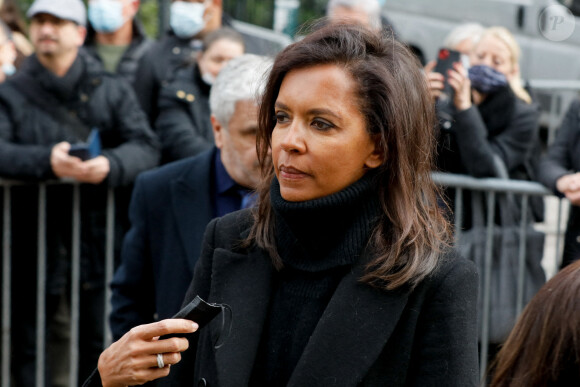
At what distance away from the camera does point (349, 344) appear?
7.69ft

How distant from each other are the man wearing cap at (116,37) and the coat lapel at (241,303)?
3.70 meters

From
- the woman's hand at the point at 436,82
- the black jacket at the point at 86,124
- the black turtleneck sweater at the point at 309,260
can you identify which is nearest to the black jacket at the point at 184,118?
the black jacket at the point at 86,124

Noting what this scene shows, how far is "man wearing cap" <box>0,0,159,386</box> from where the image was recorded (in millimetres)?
4801

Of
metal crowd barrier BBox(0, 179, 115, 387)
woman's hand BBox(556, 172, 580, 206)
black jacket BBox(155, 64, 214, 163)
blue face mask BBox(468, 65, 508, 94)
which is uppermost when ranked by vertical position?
blue face mask BBox(468, 65, 508, 94)

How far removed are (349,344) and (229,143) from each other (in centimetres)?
139

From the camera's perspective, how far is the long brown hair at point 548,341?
1.72 meters

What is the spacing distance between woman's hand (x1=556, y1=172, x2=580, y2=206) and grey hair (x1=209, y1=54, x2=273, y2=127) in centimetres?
181

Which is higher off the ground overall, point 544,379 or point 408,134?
point 408,134

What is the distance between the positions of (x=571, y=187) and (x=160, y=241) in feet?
7.19

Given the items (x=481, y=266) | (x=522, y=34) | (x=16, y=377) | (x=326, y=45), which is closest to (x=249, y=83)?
(x=326, y=45)

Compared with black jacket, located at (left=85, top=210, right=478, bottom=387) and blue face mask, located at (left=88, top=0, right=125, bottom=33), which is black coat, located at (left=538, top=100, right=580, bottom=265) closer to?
black jacket, located at (left=85, top=210, right=478, bottom=387)

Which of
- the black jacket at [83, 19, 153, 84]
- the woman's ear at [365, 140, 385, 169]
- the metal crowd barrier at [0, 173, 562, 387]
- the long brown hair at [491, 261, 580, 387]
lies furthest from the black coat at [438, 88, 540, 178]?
the long brown hair at [491, 261, 580, 387]

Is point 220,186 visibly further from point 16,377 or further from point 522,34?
point 522,34

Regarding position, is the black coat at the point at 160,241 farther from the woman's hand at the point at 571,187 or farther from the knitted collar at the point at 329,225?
the woman's hand at the point at 571,187
